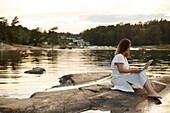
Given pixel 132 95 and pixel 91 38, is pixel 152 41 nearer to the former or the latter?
pixel 91 38

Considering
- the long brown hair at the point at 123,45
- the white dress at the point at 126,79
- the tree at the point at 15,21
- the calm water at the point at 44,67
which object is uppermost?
the tree at the point at 15,21

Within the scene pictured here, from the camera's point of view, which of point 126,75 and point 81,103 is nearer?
point 81,103

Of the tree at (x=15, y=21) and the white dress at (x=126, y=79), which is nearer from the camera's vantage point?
the white dress at (x=126, y=79)

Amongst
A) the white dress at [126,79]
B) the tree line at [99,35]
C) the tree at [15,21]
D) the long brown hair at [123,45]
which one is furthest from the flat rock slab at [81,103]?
the tree at [15,21]

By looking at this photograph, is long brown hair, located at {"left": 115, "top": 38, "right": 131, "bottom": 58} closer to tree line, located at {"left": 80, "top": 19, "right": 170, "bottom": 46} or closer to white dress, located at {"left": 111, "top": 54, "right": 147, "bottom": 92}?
white dress, located at {"left": 111, "top": 54, "right": 147, "bottom": 92}

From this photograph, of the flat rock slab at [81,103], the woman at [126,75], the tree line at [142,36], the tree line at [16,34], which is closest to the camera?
the flat rock slab at [81,103]

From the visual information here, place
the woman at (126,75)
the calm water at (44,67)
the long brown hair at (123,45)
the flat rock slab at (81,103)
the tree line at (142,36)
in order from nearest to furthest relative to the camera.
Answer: the flat rock slab at (81,103) → the woman at (126,75) → the long brown hair at (123,45) → the calm water at (44,67) → the tree line at (142,36)

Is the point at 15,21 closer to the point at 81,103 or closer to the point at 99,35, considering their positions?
the point at 99,35

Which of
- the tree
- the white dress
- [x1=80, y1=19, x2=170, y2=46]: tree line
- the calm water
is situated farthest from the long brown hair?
[x1=80, y1=19, x2=170, y2=46]: tree line

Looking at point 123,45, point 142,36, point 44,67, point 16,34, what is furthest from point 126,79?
point 142,36

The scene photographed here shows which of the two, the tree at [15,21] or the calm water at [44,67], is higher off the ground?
the tree at [15,21]

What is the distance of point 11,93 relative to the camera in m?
6.88

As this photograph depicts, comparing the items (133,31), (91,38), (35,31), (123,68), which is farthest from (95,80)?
(91,38)

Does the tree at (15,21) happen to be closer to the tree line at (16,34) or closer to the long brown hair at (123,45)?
the tree line at (16,34)
